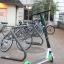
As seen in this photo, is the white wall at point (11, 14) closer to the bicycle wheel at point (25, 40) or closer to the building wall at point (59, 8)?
Result: the building wall at point (59, 8)

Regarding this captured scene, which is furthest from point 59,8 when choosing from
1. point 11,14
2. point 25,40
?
point 25,40

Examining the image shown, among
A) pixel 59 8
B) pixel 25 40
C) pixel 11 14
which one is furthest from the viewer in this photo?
pixel 59 8

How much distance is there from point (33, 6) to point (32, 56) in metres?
21.2

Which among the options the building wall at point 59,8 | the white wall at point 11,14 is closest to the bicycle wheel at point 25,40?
the white wall at point 11,14

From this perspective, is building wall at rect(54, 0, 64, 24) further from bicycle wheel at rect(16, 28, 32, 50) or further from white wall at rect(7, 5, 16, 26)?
bicycle wheel at rect(16, 28, 32, 50)

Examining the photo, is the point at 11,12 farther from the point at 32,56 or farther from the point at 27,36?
the point at 32,56

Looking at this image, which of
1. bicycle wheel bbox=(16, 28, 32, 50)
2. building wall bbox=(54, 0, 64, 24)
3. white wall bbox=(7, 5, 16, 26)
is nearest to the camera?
bicycle wheel bbox=(16, 28, 32, 50)

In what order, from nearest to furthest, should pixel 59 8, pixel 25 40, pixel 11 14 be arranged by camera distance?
pixel 25 40 < pixel 11 14 < pixel 59 8

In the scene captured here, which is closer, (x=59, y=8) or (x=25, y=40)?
(x=25, y=40)

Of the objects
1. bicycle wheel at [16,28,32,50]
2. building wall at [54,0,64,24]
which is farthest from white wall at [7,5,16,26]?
bicycle wheel at [16,28,32,50]

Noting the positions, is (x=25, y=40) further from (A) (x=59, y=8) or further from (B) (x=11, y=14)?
(A) (x=59, y=8)

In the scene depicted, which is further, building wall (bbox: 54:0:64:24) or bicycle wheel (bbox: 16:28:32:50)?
building wall (bbox: 54:0:64:24)

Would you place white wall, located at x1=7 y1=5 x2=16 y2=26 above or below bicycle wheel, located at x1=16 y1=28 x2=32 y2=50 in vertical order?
above

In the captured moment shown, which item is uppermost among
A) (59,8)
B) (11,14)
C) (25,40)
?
(59,8)
